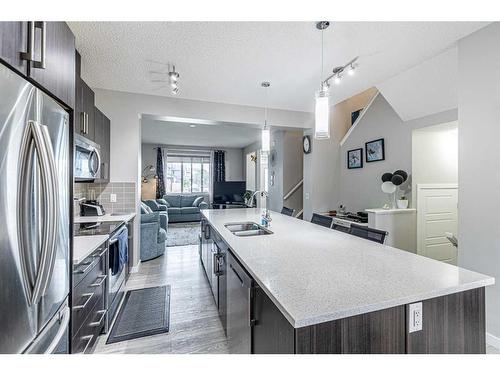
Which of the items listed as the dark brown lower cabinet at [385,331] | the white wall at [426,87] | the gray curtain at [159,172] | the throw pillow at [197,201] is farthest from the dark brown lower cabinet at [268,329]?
the gray curtain at [159,172]

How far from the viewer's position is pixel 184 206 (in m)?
8.23

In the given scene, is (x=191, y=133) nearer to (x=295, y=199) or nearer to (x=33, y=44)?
(x=295, y=199)

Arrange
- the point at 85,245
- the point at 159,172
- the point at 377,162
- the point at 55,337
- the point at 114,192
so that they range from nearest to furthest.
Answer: the point at 55,337 → the point at 85,245 → the point at 114,192 → the point at 377,162 → the point at 159,172

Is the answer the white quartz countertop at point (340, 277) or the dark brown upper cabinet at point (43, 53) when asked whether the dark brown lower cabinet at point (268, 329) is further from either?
the dark brown upper cabinet at point (43, 53)

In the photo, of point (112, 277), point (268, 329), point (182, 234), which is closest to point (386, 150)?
point (268, 329)

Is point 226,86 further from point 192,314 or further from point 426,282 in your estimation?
point 426,282

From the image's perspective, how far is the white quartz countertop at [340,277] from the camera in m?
0.92

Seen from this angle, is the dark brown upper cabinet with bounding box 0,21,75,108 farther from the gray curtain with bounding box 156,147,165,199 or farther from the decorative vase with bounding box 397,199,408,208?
the gray curtain with bounding box 156,147,165,199

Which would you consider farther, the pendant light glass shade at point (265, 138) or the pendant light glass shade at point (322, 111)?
the pendant light glass shade at point (265, 138)

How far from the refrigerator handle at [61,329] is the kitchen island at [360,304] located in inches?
35.3

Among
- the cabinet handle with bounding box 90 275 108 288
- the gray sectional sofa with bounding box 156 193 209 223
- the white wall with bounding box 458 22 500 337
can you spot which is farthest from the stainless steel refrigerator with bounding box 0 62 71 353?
the gray sectional sofa with bounding box 156 193 209 223

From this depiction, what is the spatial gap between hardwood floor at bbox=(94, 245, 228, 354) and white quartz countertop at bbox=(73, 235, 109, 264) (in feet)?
2.86

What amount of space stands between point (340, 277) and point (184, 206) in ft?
24.8

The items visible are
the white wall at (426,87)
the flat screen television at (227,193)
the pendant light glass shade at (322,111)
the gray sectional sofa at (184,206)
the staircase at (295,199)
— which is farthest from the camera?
the flat screen television at (227,193)
